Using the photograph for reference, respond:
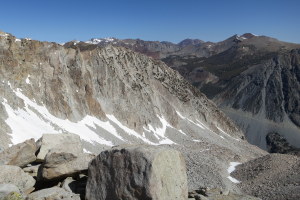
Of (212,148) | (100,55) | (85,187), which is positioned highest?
(100,55)

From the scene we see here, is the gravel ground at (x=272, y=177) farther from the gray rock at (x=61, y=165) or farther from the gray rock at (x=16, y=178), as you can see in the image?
the gray rock at (x=16, y=178)

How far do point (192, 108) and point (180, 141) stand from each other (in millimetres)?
23073

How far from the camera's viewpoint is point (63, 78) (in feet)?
171

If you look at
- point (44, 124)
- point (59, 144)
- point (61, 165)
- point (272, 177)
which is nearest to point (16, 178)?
point (61, 165)

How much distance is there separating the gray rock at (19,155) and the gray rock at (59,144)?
41 cm

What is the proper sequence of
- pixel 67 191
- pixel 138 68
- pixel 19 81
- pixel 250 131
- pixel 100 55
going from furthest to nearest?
pixel 250 131, pixel 138 68, pixel 100 55, pixel 19 81, pixel 67 191

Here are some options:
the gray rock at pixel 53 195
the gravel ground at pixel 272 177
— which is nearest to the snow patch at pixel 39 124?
the gravel ground at pixel 272 177

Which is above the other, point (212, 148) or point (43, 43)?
point (43, 43)

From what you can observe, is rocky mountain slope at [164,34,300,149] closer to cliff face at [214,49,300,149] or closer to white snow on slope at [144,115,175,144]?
cliff face at [214,49,300,149]

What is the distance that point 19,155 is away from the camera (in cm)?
1443

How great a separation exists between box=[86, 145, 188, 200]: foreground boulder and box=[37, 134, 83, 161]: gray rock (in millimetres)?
2807

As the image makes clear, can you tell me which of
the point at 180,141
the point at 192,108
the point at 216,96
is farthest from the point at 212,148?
the point at 216,96

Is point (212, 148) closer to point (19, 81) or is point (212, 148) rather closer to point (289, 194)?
point (289, 194)

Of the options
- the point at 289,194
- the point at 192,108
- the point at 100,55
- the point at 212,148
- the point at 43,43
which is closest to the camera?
the point at 289,194
